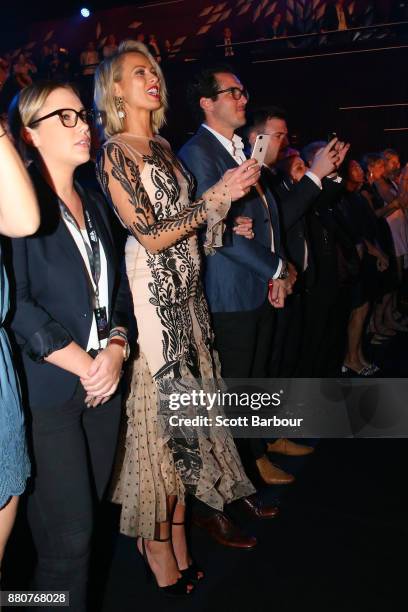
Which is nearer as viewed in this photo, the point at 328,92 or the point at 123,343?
the point at 123,343

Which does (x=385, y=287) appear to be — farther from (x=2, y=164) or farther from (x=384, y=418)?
(x=2, y=164)

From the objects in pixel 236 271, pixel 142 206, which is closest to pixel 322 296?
pixel 236 271

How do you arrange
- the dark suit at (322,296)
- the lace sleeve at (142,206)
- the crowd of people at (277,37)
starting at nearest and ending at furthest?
the lace sleeve at (142,206) < the dark suit at (322,296) < the crowd of people at (277,37)

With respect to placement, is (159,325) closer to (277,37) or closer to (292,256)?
(292,256)

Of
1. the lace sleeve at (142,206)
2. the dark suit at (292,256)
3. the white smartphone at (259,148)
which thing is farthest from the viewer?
the dark suit at (292,256)

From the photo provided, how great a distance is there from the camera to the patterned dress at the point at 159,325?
1.91 m

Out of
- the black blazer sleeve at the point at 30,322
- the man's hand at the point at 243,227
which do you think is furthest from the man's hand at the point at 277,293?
the black blazer sleeve at the point at 30,322

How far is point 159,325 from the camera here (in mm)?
2004

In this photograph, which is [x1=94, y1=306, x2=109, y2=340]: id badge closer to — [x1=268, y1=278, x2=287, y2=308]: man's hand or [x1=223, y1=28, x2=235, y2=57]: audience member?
[x1=268, y1=278, x2=287, y2=308]: man's hand

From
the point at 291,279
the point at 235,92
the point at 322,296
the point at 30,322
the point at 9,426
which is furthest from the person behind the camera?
the point at 322,296

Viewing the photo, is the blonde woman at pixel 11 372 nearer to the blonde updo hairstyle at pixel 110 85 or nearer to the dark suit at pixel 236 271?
the blonde updo hairstyle at pixel 110 85

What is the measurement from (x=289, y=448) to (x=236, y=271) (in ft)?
3.87

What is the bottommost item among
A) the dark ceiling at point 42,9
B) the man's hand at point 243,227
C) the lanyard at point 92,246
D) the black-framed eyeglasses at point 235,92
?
the lanyard at point 92,246

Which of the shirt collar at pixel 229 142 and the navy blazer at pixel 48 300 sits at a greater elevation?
the shirt collar at pixel 229 142
